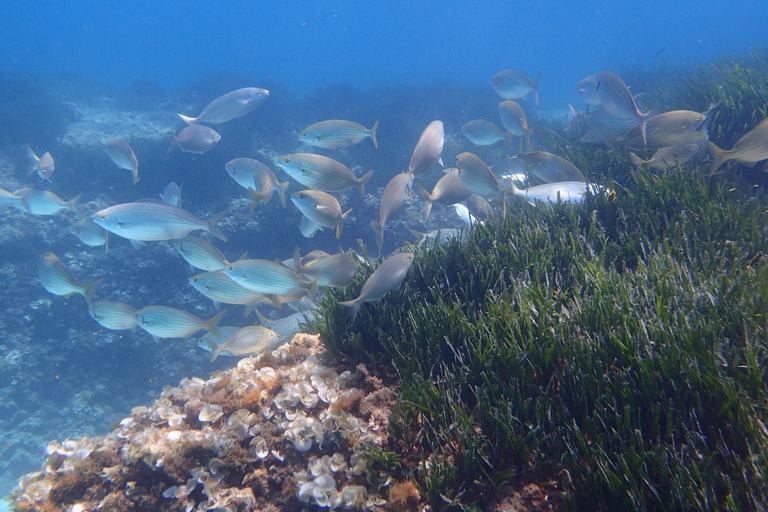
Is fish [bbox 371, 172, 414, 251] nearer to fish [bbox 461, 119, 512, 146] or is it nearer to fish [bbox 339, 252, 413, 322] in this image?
fish [bbox 339, 252, 413, 322]

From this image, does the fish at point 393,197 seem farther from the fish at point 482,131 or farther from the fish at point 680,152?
the fish at point 680,152

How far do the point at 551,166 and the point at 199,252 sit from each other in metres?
5.65

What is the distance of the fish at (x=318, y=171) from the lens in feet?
15.1

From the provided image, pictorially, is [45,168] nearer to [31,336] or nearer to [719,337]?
[31,336]

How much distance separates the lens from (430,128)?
491cm

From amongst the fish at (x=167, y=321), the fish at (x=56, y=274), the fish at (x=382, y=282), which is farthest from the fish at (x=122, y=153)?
the fish at (x=382, y=282)

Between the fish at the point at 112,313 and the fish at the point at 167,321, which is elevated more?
the fish at the point at 112,313

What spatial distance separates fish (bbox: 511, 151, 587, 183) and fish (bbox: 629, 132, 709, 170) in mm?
897

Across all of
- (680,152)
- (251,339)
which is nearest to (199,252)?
(251,339)

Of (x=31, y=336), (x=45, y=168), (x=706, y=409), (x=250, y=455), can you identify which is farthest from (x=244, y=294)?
(x=31, y=336)

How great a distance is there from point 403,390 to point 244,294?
309 cm

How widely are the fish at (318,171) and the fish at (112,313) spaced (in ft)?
11.2

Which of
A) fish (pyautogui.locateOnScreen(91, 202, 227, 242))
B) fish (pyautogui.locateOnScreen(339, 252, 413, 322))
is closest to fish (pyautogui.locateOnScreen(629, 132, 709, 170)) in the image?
fish (pyautogui.locateOnScreen(339, 252, 413, 322))

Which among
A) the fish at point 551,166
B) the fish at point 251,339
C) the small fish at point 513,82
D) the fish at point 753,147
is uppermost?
the small fish at point 513,82
